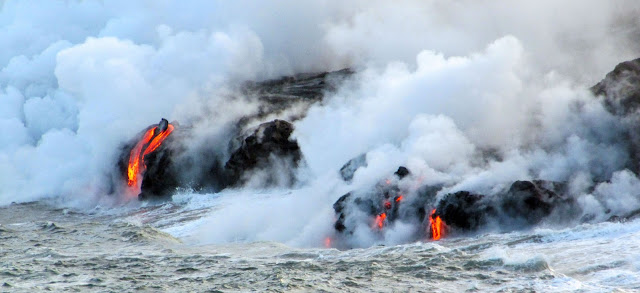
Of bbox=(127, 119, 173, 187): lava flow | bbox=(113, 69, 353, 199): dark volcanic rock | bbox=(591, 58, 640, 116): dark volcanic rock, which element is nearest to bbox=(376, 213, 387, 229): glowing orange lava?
bbox=(591, 58, 640, 116): dark volcanic rock

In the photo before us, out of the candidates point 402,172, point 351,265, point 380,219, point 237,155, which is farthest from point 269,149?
point 351,265

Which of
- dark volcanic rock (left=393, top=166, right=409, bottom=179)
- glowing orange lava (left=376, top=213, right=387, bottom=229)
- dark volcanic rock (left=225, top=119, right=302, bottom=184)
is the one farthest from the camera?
dark volcanic rock (left=225, top=119, right=302, bottom=184)

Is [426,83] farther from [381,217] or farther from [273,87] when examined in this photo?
[273,87]

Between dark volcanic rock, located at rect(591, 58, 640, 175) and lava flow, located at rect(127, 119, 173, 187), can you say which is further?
lava flow, located at rect(127, 119, 173, 187)

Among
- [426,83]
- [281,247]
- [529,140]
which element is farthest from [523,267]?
[426,83]

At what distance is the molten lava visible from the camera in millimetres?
14086

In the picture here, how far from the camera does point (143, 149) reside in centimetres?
2597

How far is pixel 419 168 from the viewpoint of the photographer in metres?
15.9

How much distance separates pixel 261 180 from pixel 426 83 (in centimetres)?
549

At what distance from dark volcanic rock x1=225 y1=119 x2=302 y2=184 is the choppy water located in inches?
338

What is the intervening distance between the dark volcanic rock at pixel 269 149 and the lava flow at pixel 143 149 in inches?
148

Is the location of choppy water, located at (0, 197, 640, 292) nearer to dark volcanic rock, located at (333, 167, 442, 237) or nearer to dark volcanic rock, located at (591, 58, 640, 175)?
dark volcanic rock, located at (333, 167, 442, 237)

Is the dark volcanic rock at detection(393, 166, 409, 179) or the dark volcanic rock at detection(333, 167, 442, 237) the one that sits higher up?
the dark volcanic rock at detection(393, 166, 409, 179)

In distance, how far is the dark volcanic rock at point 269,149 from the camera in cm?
2283
